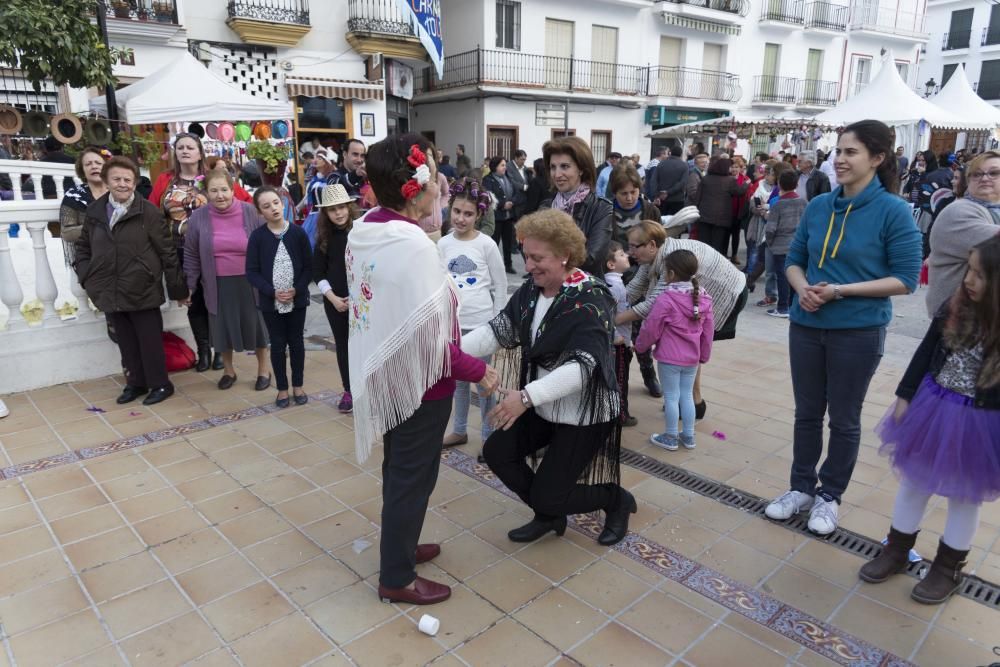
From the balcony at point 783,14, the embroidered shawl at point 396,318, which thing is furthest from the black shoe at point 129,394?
the balcony at point 783,14

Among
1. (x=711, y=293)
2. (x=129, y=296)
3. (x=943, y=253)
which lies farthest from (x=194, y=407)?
(x=943, y=253)

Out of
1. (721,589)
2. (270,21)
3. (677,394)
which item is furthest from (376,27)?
(721,589)

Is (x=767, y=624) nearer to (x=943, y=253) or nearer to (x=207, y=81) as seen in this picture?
(x=943, y=253)

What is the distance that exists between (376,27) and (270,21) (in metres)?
2.42

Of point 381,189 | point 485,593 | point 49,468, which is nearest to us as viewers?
point 381,189

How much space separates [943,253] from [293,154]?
1412 centimetres

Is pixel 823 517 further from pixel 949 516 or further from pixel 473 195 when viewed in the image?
pixel 473 195

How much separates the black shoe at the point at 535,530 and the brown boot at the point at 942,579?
1.51 meters

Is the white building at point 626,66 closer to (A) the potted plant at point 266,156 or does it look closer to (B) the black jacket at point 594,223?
(A) the potted plant at point 266,156

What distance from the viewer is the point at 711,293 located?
167 inches

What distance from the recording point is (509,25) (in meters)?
20.1

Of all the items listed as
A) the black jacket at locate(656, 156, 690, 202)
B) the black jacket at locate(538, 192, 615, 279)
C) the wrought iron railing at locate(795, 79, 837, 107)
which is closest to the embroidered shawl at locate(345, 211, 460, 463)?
the black jacket at locate(538, 192, 615, 279)

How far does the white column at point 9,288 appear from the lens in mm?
5016

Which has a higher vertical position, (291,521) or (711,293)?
(711,293)
